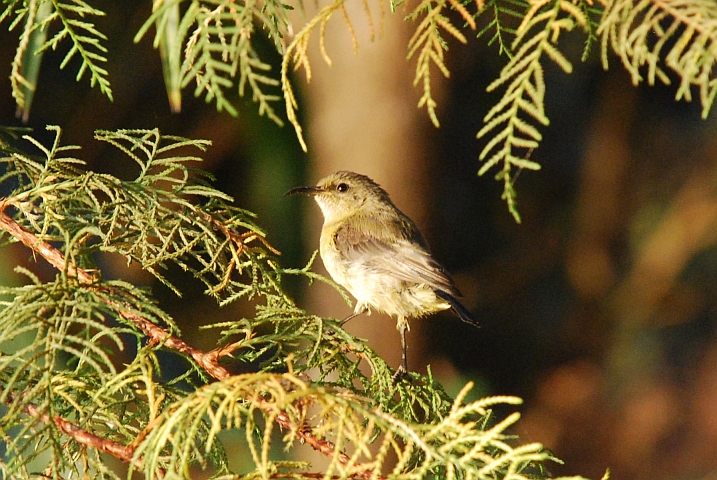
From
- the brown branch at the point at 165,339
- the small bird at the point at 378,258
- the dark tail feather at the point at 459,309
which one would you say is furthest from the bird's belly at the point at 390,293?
the brown branch at the point at 165,339

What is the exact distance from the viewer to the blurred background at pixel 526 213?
21.8ft

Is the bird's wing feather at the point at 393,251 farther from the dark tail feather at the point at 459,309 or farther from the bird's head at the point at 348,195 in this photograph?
the bird's head at the point at 348,195

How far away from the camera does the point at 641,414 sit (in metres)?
8.53

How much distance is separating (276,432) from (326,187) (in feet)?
7.60

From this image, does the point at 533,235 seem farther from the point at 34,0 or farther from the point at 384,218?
the point at 34,0

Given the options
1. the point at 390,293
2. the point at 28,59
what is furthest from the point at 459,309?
the point at 28,59

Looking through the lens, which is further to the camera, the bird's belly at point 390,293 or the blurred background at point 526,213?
the blurred background at point 526,213

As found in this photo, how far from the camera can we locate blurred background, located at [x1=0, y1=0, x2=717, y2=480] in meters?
6.66

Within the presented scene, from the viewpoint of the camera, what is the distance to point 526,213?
8875 millimetres

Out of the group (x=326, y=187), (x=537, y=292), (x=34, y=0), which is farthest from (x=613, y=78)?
(x=34, y=0)

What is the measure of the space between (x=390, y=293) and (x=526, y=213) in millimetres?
5470

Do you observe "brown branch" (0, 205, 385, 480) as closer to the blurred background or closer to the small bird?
the small bird

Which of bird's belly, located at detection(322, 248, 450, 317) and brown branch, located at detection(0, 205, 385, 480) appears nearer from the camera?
brown branch, located at detection(0, 205, 385, 480)

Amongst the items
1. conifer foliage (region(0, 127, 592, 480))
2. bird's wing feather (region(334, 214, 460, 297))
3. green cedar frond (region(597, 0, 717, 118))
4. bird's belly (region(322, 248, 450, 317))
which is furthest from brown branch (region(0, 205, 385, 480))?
bird's belly (region(322, 248, 450, 317))
